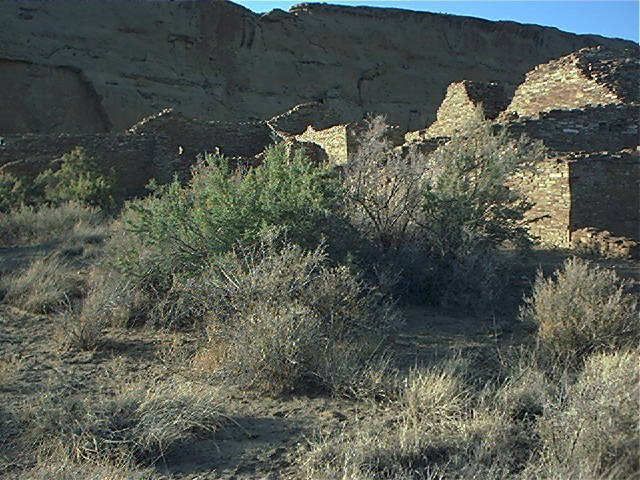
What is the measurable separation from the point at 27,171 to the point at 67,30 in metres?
18.0

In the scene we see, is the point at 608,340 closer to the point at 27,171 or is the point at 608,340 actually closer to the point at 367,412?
the point at 367,412

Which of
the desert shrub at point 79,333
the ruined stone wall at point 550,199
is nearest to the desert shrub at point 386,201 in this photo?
the desert shrub at point 79,333

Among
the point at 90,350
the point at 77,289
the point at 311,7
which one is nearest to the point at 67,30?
the point at 311,7

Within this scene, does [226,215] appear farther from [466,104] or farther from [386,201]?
[466,104]

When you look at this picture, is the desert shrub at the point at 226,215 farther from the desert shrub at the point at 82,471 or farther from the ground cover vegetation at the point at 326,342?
the desert shrub at the point at 82,471

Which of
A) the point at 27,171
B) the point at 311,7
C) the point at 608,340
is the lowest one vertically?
the point at 27,171

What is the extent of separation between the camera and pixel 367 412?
4051 millimetres

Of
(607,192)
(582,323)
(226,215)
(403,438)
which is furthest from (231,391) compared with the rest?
→ (607,192)

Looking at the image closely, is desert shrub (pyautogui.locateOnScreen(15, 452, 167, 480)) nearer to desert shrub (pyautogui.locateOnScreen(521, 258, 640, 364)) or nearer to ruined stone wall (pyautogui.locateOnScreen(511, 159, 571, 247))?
desert shrub (pyautogui.locateOnScreen(521, 258, 640, 364))

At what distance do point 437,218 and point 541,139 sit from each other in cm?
665

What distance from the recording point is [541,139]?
13086 mm

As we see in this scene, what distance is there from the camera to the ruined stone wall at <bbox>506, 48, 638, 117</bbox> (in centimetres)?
1570

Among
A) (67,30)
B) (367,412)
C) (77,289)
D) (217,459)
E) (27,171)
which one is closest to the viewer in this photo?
(217,459)

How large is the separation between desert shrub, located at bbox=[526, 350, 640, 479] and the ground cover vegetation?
13 millimetres
